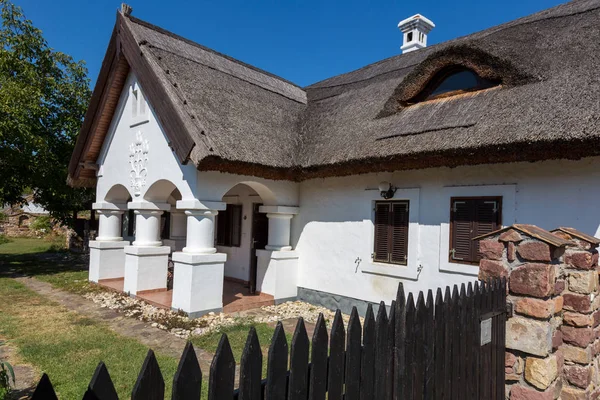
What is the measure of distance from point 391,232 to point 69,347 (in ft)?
18.3

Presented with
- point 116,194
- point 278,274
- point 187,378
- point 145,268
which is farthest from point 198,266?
point 187,378

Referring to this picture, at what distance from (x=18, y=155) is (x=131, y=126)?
156 inches

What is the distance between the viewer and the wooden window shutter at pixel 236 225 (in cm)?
1097

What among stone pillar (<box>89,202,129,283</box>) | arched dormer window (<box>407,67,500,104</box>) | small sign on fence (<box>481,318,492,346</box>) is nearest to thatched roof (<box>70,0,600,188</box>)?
arched dormer window (<box>407,67,500,104</box>)

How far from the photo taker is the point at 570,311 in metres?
3.51

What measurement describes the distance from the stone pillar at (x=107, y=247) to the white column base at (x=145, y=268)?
1805 mm

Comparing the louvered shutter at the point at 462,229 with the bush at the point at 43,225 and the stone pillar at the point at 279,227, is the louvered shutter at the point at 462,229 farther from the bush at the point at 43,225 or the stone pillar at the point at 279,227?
the bush at the point at 43,225

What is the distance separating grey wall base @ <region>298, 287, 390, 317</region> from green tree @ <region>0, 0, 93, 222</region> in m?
8.47

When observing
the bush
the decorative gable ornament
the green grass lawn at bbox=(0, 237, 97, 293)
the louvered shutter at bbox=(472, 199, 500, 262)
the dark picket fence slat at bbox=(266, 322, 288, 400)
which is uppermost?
the decorative gable ornament

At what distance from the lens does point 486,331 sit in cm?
304

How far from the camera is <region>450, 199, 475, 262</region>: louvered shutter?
246 inches

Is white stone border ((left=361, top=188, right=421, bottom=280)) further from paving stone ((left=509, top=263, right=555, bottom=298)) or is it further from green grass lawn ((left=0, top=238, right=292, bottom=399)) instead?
paving stone ((left=509, top=263, right=555, bottom=298))

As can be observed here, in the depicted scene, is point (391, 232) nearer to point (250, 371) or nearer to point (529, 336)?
point (529, 336)

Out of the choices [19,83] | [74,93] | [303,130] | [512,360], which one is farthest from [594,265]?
Result: [74,93]
